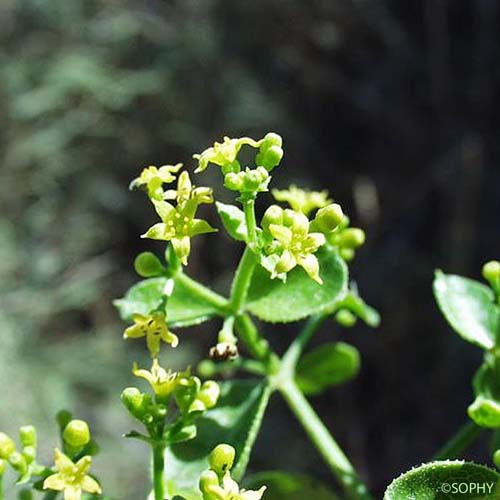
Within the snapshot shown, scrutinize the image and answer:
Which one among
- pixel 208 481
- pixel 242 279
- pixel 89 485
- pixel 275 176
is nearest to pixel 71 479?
pixel 89 485

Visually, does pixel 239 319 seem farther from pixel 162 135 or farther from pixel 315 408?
pixel 162 135

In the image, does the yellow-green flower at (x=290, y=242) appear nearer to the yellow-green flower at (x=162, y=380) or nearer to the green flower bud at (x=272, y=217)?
the green flower bud at (x=272, y=217)

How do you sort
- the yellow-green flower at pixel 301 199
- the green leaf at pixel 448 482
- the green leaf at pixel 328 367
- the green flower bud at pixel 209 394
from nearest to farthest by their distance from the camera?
1. the green leaf at pixel 448 482
2. the green flower bud at pixel 209 394
3. the yellow-green flower at pixel 301 199
4. the green leaf at pixel 328 367

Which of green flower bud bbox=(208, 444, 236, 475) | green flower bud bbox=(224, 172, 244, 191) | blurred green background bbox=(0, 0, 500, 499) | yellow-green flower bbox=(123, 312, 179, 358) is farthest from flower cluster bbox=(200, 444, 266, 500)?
blurred green background bbox=(0, 0, 500, 499)

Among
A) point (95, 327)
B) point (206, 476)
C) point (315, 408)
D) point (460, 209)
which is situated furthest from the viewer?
Answer: point (95, 327)

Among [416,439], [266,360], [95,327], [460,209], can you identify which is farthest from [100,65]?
[266,360]

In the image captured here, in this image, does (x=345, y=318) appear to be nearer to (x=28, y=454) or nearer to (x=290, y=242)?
(x=290, y=242)

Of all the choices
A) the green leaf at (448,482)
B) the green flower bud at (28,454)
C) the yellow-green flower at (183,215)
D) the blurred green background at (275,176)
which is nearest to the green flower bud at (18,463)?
the green flower bud at (28,454)

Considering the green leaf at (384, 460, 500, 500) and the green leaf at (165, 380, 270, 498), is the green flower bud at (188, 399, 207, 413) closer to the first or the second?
the green leaf at (165, 380, 270, 498)
